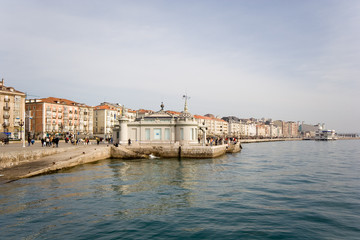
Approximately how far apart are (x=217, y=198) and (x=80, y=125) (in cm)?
9238

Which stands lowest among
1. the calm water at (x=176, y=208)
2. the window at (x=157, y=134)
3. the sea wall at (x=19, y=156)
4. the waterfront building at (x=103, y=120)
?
the calm water at (x=176, y=208)

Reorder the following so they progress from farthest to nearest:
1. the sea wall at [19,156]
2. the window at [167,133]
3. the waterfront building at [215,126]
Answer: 1. the waterfront building at [215,126]
2. the window at [167,133]
3. the sea wall at [19,156]

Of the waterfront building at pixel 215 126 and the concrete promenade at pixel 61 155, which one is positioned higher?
the waterfront building at pixel 215 126

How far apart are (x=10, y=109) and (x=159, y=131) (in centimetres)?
5168

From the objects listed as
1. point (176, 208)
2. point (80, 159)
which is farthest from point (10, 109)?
point (176, 208)

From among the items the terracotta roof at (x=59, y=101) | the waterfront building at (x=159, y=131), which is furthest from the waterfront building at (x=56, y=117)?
the waterfront building at (x=159, y=131)

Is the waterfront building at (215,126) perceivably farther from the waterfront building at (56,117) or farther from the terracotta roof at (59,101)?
the terracotta roof at (59,101)

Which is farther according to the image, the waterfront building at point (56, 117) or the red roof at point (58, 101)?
the red roof at point (58, 101)

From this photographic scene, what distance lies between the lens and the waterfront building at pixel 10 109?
70.5 metres

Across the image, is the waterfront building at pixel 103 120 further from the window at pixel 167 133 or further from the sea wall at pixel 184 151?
the sea wall at pixel 184 151

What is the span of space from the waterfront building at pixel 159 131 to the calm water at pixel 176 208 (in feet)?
68.7

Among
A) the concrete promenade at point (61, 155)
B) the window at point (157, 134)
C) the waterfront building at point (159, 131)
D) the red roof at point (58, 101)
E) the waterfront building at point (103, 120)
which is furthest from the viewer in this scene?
the waterfront building at point (103, 120)

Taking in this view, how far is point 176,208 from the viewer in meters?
14.9

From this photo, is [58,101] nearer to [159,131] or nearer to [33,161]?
[159,131]
